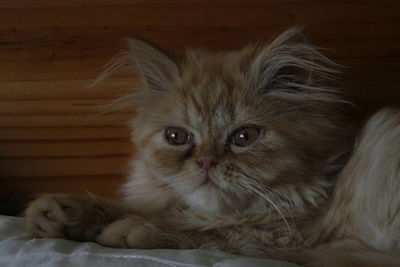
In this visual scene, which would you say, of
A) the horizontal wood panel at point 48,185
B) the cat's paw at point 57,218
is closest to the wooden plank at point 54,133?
the horizontal wood panel at point 48,185

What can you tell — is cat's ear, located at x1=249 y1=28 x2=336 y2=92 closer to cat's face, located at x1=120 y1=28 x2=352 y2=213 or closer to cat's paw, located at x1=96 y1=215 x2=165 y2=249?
cat's face, located at x1=120 y1=28 x2=352 y2=213

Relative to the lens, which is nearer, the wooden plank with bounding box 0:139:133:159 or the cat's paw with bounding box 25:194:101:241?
the cat's paw with bounding box 25:194:101:241

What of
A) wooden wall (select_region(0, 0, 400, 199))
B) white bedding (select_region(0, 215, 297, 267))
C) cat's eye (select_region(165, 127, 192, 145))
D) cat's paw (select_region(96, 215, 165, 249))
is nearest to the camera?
white bedding (select_region(0, 215, 297, 267))

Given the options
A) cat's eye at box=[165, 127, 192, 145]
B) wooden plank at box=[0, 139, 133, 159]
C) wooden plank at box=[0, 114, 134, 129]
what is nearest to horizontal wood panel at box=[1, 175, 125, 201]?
wooden plank at box=[0, 139, 133, 159]

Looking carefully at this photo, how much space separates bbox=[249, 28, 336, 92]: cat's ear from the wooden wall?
0.31 meters

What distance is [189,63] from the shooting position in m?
1.47

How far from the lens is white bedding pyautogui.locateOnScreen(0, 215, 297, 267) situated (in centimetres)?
94

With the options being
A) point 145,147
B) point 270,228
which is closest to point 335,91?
point 270,228

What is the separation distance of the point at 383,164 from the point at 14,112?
147cm

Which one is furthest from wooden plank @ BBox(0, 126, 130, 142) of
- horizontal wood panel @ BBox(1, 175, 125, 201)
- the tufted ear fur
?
the tufted ear fur

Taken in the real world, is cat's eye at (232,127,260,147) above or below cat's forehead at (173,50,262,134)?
below

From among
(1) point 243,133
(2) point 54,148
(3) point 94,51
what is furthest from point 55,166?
(1) point 243,133

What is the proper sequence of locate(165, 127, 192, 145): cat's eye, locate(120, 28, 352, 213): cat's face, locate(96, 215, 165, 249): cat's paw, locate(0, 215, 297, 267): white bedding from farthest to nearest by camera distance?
locate(165, 127, 192, 145): cat's eye
locate(120, 28, 352, 213): cat's face
locate(96, 215, 165, 249): cat's paw
locate(0, 215, 297, 267): white bedding

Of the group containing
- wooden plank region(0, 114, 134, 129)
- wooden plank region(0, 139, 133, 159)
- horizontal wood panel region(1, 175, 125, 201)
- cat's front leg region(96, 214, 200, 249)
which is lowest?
horizontal wood panel region(1, 175, 125, 201)
